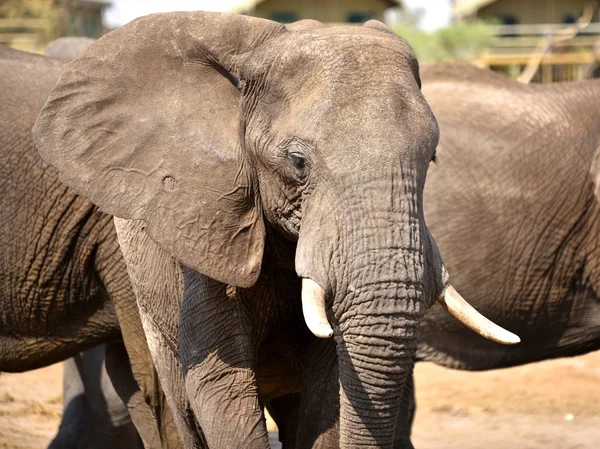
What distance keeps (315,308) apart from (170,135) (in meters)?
0.76

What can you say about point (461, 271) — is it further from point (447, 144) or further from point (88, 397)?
point (88, 397)

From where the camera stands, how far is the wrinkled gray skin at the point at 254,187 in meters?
2.92

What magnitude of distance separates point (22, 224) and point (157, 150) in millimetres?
1580

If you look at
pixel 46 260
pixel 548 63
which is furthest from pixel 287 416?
pixel 548 63

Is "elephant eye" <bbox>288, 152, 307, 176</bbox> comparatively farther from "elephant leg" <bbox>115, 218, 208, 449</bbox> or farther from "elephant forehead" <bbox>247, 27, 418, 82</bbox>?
"elephant leg" <bbox>115, 218, 208, 449</bbox>

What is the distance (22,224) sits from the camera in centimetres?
479

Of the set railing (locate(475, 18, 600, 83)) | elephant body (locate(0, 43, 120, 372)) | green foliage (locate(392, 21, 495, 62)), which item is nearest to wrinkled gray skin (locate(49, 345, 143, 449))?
elephant body (locate(0, 43, 120, 372))

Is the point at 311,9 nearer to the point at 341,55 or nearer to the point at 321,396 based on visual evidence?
the point at 321,396

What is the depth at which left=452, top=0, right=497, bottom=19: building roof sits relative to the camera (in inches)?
1160

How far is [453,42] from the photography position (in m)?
23.0

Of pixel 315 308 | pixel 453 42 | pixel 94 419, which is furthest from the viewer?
pixel 453 42

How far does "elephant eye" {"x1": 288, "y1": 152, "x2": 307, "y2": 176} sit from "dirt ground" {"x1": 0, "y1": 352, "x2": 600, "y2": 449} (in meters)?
3.52

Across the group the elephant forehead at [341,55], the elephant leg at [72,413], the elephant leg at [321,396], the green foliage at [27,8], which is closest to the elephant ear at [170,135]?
the elephant forehead at [341,55]

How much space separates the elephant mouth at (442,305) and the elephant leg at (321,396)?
52 centimetres
